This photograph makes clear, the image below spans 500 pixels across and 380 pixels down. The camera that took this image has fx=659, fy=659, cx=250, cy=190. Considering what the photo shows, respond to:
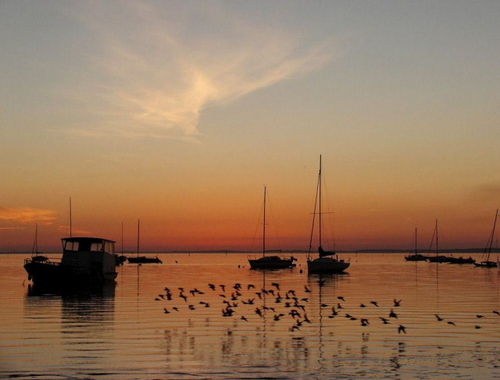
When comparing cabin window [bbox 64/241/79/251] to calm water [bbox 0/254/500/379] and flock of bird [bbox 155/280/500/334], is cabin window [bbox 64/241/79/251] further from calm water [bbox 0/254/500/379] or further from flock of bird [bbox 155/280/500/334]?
calm water [bbox 0/254/500/379]

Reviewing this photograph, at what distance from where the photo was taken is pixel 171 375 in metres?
21.8

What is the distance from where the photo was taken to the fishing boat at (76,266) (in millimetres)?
66938

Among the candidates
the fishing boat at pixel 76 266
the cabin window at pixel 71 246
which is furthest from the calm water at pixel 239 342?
the cabin window at pixel 71 246

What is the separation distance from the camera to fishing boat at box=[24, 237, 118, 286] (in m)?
66.9

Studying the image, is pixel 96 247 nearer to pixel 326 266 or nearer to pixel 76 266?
pixel 76 266

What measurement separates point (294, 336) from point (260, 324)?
184 inches

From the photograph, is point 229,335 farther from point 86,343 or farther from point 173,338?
point 86,343

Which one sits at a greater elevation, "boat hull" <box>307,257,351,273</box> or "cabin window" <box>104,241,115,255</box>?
"cabin window" <box>104,241,115,255</box>

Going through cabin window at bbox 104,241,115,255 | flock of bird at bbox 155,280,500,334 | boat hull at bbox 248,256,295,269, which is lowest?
boat hull at bbox 248,256,295,269

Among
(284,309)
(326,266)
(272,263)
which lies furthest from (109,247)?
(272,263)

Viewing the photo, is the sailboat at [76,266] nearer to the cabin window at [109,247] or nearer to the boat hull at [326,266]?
the cabin window at [109,247]

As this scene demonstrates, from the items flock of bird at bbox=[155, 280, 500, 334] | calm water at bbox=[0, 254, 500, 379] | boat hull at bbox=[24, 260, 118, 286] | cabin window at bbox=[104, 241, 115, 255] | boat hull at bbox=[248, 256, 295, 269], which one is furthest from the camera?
boat hull at bbox=[248, 256, 295, 269]

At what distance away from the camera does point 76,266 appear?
67.6 m

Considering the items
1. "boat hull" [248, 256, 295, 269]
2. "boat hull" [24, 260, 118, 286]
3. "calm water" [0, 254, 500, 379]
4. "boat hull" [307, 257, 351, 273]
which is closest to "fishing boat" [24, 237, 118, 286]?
"boat hull" [24, 260, 118, 286]
